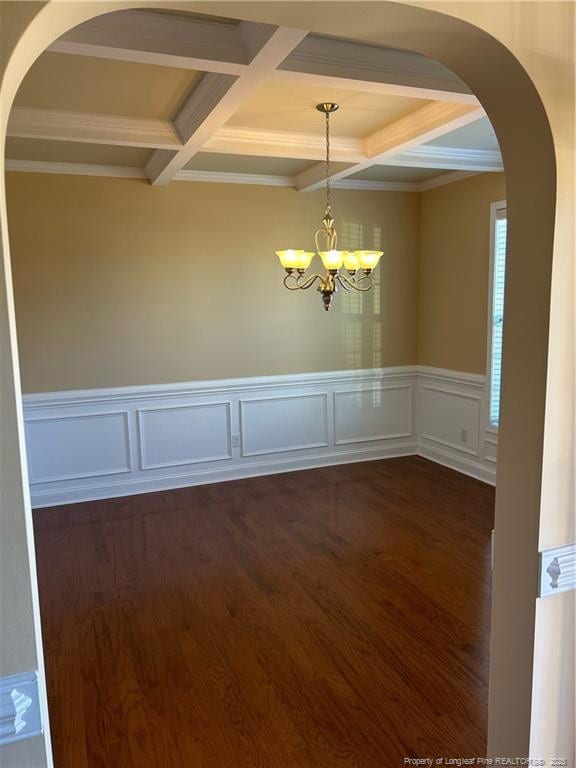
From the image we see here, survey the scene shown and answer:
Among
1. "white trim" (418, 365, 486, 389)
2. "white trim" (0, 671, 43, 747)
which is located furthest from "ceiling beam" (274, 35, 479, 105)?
"white trim" (418, 365, 486, 389)

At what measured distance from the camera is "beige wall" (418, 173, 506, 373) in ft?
15.8

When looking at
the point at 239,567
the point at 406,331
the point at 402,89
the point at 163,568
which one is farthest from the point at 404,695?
the point at 406,331

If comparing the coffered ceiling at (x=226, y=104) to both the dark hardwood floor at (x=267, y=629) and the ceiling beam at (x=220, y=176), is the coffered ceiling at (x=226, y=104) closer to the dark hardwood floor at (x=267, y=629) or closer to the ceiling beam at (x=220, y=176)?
the ceiling beam at (x=220, y=176)

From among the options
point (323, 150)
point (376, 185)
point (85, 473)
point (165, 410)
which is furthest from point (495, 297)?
point (85, 473)

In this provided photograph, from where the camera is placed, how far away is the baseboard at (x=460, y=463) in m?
4.95

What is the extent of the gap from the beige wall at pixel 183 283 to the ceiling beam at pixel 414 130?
110 cm

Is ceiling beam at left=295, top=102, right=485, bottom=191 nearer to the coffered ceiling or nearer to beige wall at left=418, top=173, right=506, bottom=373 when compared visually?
the coffered ceiling

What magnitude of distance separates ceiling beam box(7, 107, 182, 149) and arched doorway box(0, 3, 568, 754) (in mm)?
2301

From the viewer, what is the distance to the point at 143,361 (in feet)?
15.8

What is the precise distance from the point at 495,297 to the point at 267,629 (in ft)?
11.0

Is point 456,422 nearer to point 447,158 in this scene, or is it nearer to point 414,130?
point 447,158

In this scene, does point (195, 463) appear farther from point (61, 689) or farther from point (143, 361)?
point (61, 689)

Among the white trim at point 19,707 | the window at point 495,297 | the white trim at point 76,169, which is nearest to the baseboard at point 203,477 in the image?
the window at point 495,297

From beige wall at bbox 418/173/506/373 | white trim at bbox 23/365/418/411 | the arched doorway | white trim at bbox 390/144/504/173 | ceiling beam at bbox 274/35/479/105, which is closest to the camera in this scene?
the arched doorway
